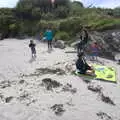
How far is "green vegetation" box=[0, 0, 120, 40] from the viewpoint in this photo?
73.9 ft

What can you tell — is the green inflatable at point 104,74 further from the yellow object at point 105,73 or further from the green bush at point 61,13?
the green bush at point 61,13

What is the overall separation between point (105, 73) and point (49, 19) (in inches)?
628

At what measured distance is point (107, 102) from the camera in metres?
10.0

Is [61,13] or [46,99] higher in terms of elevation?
[61,13]

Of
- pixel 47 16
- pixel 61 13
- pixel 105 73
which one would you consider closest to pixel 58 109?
pixel 105 73

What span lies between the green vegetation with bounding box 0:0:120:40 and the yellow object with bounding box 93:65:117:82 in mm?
7652

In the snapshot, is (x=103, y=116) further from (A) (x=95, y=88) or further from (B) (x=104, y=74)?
(B) (x=104, y=74)

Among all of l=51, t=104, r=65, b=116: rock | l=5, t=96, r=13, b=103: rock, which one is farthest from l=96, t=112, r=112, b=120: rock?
l=5, t=96, r=13, b=103: rock

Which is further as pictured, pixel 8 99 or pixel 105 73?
pixel 105 73

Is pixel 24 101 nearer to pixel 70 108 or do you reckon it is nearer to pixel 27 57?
pixel 70 108

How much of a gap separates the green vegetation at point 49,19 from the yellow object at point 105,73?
765 centimetres

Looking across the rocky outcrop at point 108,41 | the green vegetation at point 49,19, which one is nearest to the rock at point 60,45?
the rocky outcrop at point 108,41

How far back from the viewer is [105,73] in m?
12.9

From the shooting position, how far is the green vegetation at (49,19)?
22.5 meters
